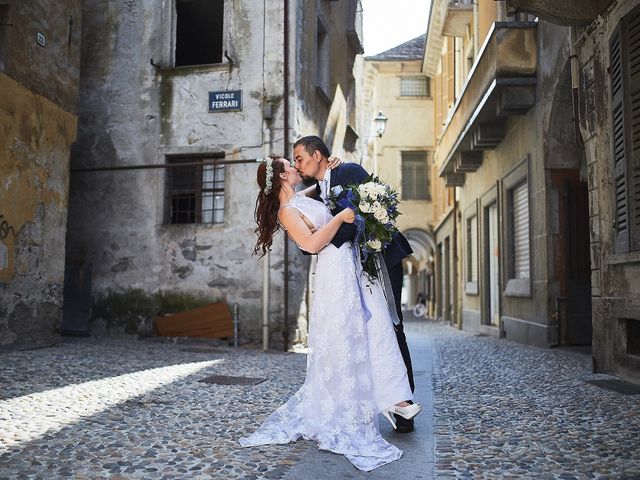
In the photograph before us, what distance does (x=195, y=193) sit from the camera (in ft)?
36.3

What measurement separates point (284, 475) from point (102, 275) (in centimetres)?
891

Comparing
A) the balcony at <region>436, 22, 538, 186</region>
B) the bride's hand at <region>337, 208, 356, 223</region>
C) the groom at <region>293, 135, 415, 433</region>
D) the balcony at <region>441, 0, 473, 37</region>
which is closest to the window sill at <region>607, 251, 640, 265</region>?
the groom at <region>293, 135, 415, 433</region>

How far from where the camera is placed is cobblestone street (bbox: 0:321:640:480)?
10.4 feet

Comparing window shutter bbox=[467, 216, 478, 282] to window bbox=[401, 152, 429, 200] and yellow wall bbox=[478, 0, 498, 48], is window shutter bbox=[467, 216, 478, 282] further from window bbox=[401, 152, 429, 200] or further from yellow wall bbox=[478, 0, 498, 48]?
window bbox=[401, 152, 429, 200]

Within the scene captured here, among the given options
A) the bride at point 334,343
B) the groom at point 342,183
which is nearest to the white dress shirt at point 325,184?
the groom at point 342,183

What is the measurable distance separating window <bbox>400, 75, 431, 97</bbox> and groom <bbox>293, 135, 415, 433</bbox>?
82.9 feet

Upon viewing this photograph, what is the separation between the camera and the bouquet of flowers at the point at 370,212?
3861 mm

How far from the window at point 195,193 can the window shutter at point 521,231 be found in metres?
5.46

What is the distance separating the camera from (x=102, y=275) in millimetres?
11117

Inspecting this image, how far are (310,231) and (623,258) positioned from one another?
3753mm

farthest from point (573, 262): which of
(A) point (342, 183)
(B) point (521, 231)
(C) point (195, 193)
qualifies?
(A) point (342, 183)

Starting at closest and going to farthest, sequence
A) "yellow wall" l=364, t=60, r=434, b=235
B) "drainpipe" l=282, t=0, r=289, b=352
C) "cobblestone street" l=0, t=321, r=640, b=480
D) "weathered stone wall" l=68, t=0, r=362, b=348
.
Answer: "cobblestone street" l=0, t=321, r=640, b=480, "drainpipe" l=282, t=0, r=289, b=352, "weathered stone wall" l=68, t=0, r=362, b=348, "yellow wall" l=364, t=60, r=434, b=235

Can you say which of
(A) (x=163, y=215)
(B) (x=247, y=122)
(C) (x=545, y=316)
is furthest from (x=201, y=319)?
(C) (x=545, y=316)

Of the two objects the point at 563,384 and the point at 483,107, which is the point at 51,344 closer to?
the point at 563,384
